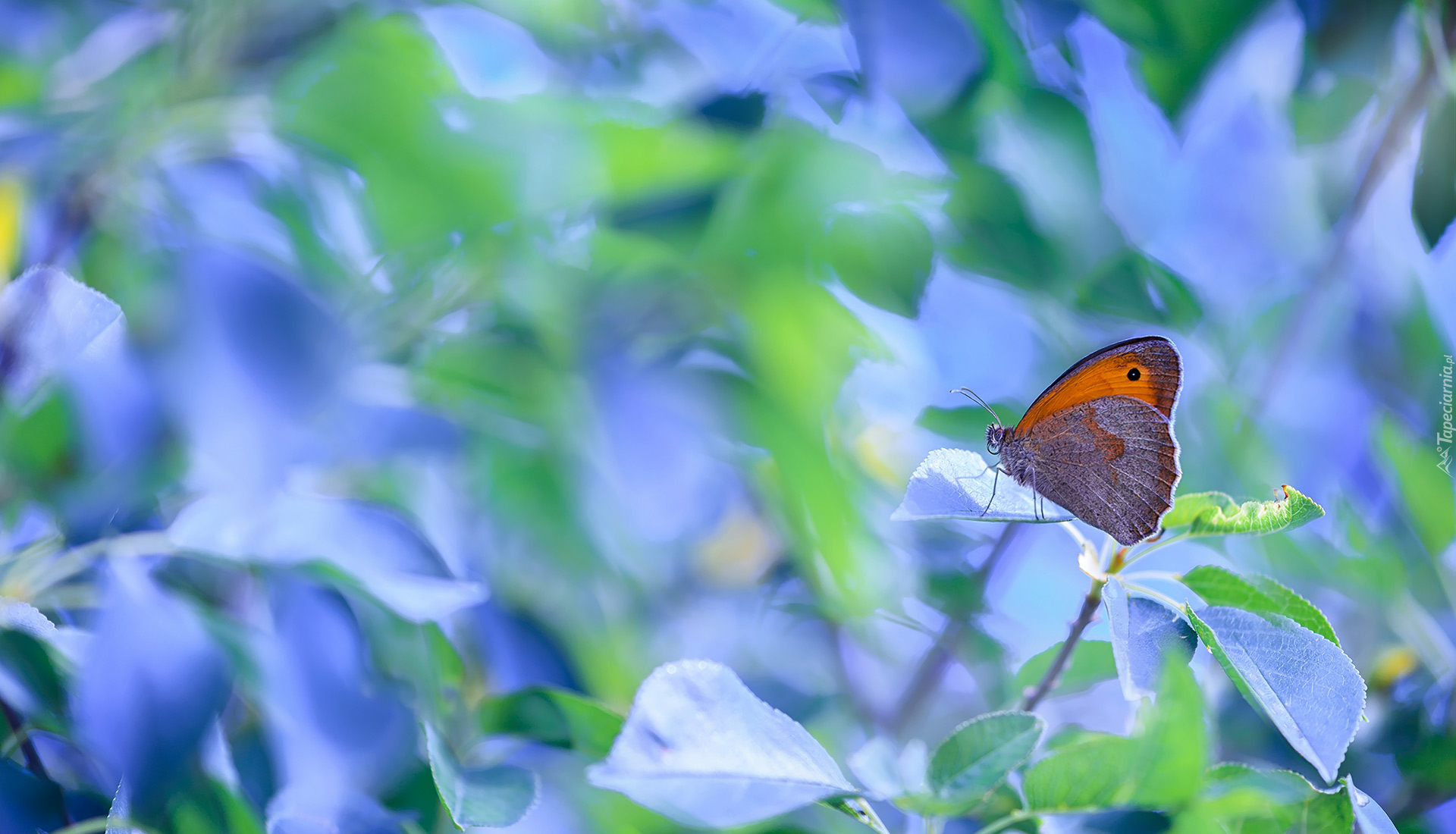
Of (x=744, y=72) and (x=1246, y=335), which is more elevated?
(x=744, y=72)

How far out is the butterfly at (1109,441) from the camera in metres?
0.41

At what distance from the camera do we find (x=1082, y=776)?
0.39 meters

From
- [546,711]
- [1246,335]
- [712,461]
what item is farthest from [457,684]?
[1246,335]

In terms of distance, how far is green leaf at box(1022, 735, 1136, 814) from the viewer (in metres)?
0.38

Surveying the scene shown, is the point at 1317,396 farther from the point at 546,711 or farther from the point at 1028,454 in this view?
the point at 546,711

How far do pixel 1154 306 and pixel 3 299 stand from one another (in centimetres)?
84

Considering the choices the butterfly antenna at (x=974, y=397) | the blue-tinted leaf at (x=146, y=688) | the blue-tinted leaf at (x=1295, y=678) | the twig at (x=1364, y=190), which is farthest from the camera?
the twig at (x=1364, y=190)

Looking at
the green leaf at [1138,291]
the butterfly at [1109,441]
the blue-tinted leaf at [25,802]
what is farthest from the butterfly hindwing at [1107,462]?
the blue-tinted leaf at [25,802]

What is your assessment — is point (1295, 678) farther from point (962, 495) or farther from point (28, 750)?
point (28, 750)

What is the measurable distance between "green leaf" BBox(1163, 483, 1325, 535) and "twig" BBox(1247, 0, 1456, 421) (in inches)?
14.4

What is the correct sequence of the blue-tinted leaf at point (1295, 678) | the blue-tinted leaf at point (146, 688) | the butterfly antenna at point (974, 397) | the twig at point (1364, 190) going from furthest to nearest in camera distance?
the twig at point (1364, 190) → the butterfly antenna at point (974, 397) → the blue-tinted leaf at point (146, 688) → the blue-tinted leaf at point (1295, 678)

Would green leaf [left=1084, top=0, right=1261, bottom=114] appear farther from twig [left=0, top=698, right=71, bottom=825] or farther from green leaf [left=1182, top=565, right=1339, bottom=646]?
twig [left=0, top=698, right=71, bottom=825]

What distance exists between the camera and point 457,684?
70cm

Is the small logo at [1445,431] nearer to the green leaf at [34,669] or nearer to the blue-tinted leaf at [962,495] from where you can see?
the blue-tinted leaf at [962,495]
